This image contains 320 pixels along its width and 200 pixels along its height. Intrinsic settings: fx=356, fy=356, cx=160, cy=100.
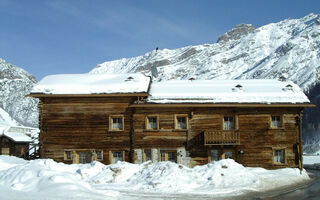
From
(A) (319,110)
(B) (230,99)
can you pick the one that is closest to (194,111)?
(B) (230,99)

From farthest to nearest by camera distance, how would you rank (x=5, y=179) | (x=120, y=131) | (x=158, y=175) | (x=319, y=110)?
(x=319, y=110) < (x=120, y=131) < (x=158, y=175) < (x=5, y=179)

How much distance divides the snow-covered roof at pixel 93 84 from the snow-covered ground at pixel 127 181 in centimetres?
683

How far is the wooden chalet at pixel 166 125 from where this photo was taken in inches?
1051

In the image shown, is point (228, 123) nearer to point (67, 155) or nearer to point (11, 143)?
point (67, 155)

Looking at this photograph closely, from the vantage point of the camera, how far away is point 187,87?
96.5ft

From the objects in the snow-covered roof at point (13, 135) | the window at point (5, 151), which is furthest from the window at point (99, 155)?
the window at point (5, 151)

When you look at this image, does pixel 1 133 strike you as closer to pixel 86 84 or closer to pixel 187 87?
pixel 86 84

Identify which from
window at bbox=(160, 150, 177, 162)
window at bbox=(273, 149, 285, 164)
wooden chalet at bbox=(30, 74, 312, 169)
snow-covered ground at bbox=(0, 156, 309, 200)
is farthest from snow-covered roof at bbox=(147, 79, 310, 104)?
snow-covered ground at bbox=(0, 156, 309, 200)

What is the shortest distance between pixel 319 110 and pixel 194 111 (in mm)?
97939

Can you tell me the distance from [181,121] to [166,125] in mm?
1193

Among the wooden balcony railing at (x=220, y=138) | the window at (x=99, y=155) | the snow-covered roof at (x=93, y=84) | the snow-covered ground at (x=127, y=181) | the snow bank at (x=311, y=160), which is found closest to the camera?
the snow-covered ground at (x=127, y=181)

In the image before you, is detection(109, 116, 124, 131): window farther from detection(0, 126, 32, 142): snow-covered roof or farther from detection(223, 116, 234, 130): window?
detection(0, 126, 32, 142): snow-covered roof

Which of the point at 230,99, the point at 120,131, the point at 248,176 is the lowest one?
the point at 248,176

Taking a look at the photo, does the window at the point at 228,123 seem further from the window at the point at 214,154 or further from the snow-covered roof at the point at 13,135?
the snow-covered roof at the point at 13,135
